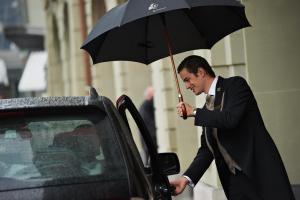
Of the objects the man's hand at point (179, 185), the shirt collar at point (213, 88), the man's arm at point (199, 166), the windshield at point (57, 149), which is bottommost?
the man's hand at point (179, 185)

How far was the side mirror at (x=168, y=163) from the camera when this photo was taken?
5.20 meters

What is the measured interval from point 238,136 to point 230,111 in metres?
0.17

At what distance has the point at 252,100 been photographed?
511 cm

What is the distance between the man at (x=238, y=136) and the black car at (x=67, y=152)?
2.30 ft

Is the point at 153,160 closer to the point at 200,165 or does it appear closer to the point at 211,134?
the point at 211,134

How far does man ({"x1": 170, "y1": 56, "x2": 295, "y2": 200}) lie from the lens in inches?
197

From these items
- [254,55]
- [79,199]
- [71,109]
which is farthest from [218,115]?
[254,55]

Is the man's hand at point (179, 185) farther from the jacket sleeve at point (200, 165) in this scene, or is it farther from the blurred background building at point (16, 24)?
the blurred background building at point (16, 24)

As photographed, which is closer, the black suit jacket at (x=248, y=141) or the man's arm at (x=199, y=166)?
the black suit jacket at (x=248, y=141)

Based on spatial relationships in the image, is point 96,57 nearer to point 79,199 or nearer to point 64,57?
point 79,199

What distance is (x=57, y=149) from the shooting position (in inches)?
167

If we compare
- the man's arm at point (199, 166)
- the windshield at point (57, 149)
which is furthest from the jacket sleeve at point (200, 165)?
the windshield at point (57, 149)

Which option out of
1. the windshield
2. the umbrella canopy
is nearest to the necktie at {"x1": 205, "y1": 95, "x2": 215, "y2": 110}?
the umbrella canopy

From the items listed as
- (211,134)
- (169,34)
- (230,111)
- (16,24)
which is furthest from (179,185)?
(16,24)
